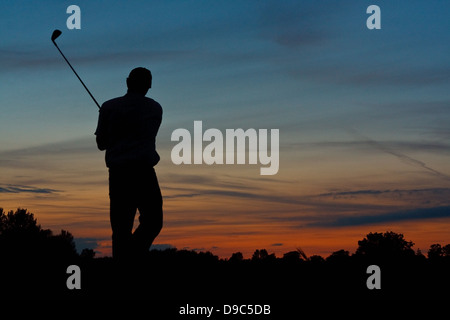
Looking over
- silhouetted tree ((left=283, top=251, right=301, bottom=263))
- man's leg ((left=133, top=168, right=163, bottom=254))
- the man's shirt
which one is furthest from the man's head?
silhouetted tree ((left=283, top=251, right=301, bottom=263))

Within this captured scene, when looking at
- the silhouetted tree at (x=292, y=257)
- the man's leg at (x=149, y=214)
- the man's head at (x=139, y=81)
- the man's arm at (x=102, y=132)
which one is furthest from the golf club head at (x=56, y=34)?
the silhouetted tree at (x=292, y=257)

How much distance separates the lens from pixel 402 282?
31.8ft

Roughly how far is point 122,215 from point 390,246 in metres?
7.04

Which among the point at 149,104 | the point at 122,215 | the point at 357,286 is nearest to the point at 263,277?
the point at 357,286

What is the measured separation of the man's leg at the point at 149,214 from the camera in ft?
29.4

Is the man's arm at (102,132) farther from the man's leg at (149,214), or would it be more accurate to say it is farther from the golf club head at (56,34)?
the golf club head at (56,34)

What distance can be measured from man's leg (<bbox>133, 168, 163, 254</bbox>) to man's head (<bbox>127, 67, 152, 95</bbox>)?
1041 mm

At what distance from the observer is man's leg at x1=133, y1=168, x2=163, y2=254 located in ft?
29.4

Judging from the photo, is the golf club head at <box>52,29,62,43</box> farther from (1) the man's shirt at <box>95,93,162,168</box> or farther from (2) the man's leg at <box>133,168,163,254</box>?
(2) the man's leg at <box>133,168,163,254</box>

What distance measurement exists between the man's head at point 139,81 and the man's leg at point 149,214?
104cm

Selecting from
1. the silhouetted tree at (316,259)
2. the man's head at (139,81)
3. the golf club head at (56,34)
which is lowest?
the silhouetted tree at (316,259)

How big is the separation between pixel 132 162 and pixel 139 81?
1.07 metres

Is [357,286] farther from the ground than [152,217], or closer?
closer
